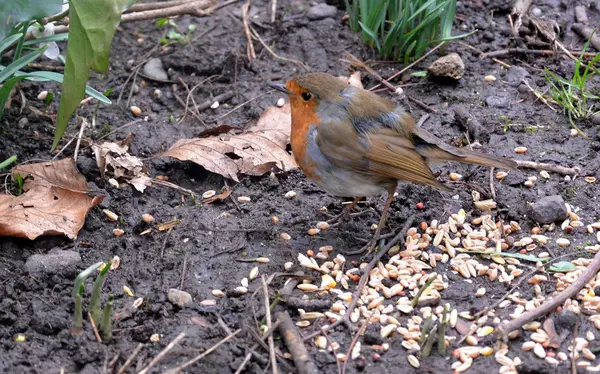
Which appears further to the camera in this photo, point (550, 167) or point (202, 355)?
point (550, 167)

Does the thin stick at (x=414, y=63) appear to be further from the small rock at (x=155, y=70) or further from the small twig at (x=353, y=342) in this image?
the small twig at (x=353, y=342)

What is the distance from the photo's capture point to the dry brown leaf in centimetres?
428

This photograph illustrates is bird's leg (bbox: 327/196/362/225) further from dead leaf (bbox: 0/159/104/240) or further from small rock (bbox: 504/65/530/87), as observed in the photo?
small rock (bbox: 504/65/530/87)

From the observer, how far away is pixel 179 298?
349cm

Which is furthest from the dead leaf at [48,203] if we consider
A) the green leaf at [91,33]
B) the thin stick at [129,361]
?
the thin stick at [129,361]

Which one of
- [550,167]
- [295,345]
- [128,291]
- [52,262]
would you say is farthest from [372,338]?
[550,167]

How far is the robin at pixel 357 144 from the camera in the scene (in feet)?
12.8

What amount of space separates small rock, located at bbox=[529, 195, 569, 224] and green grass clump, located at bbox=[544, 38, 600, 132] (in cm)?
82

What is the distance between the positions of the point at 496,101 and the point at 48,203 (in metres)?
2.61

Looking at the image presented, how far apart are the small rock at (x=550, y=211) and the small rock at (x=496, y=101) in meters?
0.97

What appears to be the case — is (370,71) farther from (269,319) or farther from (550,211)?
(269,319)

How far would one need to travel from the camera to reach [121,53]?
17.1 ft

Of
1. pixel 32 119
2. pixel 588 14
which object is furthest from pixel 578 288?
pixel 32 119

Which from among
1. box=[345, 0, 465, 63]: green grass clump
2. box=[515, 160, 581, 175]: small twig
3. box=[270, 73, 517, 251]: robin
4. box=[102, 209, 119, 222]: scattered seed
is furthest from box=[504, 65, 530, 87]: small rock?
box=[102, 209, 119, 222]: scattered seed
